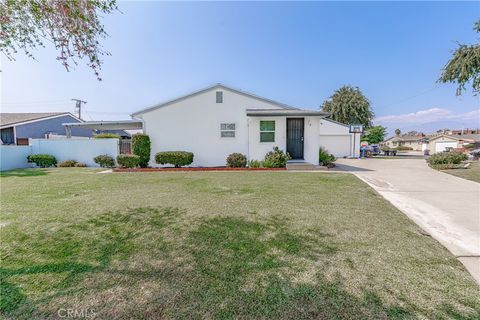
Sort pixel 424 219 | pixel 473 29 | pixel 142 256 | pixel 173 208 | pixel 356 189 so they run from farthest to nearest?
pixel 473 29, pixel 356 189, pixel 173 208, pixel 424 219, pixel 142 256

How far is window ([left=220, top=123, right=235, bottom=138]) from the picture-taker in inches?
491

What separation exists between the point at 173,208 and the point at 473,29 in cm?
1546

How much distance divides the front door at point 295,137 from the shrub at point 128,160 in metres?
8.32

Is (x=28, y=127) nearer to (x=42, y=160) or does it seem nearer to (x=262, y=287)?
(x=42, y=160)

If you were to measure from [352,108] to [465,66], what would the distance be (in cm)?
2277

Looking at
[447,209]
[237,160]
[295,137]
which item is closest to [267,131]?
[295,137]

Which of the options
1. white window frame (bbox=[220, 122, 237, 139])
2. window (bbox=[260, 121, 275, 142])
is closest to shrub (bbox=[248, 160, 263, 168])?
window (bbox=[260, 121, 275, 142])

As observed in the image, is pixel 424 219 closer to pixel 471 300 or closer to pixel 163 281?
pixel 471 300

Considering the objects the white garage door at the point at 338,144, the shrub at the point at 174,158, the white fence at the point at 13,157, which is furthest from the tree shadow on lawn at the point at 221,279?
the white garage door at the point at 338,144

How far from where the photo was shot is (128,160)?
1164 centimetres

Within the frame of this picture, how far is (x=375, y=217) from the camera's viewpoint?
4289 millimetres

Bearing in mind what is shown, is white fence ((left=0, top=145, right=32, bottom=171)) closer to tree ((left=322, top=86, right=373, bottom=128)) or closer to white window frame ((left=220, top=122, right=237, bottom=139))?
white window frame ((left=220, top=122, right=237, bottom=139))

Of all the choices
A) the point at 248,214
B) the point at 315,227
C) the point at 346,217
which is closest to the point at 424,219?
the point at 346,217

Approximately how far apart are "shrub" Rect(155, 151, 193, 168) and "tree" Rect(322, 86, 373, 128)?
2657cm
